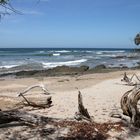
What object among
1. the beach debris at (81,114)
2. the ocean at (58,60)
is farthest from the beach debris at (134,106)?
the ocean at (58,60)

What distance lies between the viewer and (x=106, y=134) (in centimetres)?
863

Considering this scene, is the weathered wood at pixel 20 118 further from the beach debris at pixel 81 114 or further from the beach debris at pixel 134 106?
the beach debris at pixel 134 106

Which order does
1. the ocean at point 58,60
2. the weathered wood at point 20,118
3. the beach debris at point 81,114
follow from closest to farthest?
the weathered wood at point 20,118 → the beach debris at point 81,114 → the ocean at point 58,60

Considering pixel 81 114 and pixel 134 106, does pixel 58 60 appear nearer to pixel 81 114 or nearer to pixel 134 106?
pixel 81 114

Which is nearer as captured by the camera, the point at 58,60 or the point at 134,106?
the point at 134,106

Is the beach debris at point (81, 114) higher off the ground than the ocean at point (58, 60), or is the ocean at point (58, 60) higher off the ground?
the beach debris at point (81, 114)

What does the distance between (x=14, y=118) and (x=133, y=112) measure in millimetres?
3007

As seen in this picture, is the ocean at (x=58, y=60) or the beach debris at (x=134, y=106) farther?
the ocean at (x=58, y=60)

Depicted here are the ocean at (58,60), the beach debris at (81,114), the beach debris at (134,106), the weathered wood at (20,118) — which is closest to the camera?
the weathered wood at (20,118)

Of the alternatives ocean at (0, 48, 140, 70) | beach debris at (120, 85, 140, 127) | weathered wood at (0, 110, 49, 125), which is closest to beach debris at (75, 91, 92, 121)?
weathered wood at (0, 110, 49, 125)

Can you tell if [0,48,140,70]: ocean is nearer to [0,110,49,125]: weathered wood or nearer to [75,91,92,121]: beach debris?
[75,91,92,121]: beach debris

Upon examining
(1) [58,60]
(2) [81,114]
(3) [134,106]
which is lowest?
(1) [58,60]

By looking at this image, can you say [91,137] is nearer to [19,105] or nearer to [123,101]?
[123,101]

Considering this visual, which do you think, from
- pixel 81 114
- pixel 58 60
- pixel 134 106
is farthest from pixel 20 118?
pixel 58 60
